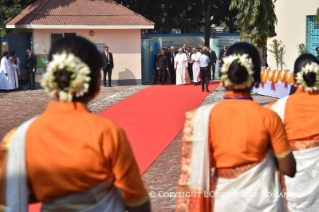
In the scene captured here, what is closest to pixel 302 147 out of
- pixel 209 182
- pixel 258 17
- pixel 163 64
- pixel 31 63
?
pixel 209 182

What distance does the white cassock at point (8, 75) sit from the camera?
2211cm

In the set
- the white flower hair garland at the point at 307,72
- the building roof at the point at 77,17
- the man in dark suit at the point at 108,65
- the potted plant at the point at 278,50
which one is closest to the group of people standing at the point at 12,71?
the building roof at the point at 77,17

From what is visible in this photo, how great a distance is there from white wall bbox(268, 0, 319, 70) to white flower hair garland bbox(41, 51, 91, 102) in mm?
16573

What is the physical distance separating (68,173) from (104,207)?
250 millimetres

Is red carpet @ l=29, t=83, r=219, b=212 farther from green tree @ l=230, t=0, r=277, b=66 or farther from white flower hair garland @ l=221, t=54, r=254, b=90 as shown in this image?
white flower hair garland @ l=221, t=54, r=254, b=90

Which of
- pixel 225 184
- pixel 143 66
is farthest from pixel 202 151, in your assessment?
pixel 143 66

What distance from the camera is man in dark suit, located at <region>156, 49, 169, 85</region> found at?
24.6 meters

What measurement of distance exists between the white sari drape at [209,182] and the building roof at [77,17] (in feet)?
68.1

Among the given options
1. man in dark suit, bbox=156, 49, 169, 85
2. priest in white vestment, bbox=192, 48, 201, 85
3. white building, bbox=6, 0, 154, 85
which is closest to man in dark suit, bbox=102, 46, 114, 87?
white building, bbox=6, 0, 154, 85

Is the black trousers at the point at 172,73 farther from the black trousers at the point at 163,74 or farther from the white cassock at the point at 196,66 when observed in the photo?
the white cassock at the point at 196,66

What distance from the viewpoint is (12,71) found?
74.0 ft

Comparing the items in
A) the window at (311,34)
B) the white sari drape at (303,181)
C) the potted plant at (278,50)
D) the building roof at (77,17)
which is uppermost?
the building roof at (77,17)

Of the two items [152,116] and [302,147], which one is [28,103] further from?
[302,147]

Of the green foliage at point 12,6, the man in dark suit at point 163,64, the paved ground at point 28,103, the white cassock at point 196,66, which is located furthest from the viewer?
the green foliage at point 12,6
